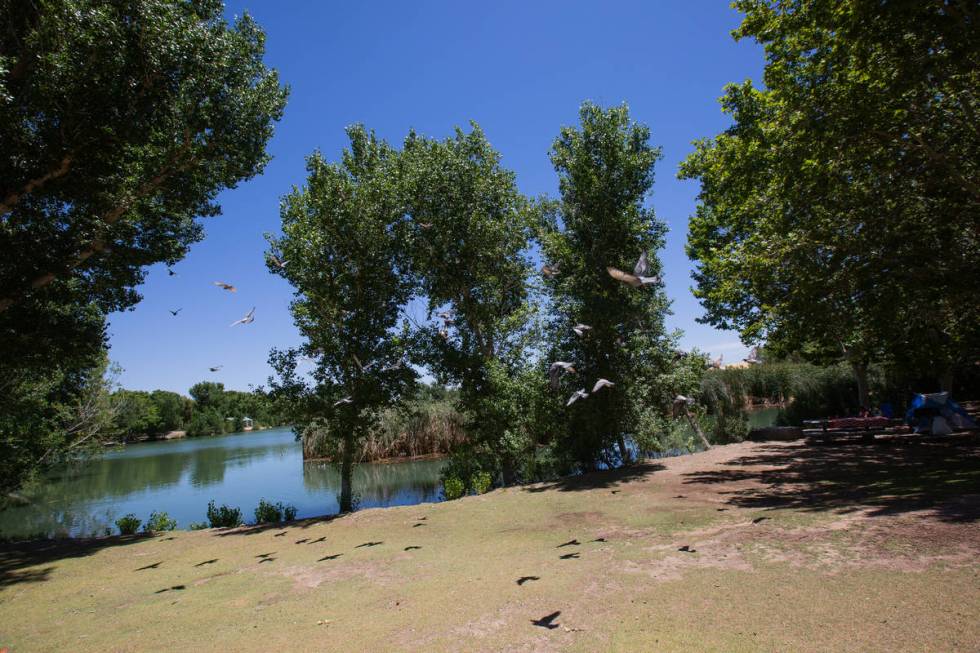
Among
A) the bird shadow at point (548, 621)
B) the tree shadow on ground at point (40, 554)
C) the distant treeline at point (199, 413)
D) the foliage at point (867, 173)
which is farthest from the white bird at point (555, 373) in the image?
the distant treeline at point (199, 413)

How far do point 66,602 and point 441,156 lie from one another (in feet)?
43.7

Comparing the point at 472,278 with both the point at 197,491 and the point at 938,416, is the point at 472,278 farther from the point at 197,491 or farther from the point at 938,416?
the point at 197,491

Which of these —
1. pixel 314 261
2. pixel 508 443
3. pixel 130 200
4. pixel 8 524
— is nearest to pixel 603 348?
pixel 508 443

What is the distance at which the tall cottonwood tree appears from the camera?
871cm

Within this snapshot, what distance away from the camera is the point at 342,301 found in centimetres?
1470

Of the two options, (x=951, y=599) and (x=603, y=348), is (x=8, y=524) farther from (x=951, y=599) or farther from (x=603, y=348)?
(x=951, y=599)

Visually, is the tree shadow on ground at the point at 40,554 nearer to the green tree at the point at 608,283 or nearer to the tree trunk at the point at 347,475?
the tree trunk at the point at 347,475

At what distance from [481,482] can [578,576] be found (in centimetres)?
911

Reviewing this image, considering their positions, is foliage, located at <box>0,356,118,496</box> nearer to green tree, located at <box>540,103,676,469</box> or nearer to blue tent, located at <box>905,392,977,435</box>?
green tree, located at <box>540,103,676,469</box>

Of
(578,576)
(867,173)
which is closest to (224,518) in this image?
(578,576)

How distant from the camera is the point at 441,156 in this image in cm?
1556

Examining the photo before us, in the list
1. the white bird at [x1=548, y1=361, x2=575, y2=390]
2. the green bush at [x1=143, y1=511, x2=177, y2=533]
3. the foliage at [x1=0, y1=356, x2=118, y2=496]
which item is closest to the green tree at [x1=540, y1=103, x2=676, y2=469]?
the white bird at [x1=548, y1=361, x2=575, y2=390]

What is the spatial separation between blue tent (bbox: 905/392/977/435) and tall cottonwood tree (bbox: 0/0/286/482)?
67.2 ft

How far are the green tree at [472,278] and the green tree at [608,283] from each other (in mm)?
1608
